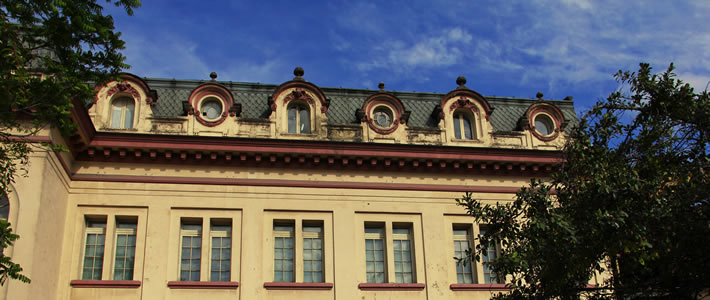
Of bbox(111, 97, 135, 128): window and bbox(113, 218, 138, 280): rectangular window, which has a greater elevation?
bbox(111, 97, 135, 128): window

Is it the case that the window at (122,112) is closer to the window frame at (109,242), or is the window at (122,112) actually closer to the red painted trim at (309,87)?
the window frame at (109,242)

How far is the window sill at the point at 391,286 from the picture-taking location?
22.2m

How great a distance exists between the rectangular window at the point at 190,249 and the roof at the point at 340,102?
3836 mm

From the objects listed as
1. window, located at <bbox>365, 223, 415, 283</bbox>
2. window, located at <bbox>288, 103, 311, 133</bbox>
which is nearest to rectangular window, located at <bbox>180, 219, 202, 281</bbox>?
window, located at <bbox>288, 103, 311, 133</bbox>

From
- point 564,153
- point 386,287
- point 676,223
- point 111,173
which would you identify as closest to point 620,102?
point 564,153

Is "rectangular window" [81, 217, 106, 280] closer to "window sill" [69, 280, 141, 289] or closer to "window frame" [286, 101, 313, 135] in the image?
"window sill" [69, 280, 141, 289]

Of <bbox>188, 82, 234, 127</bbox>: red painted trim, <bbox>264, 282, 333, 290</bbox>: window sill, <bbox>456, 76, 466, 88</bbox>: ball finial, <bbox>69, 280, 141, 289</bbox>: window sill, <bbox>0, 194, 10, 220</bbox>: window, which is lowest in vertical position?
<bbox>264, 282, 333, 290</bbox>: window sill

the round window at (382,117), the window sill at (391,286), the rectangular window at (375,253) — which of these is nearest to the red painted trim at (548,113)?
the round window at (382,117)

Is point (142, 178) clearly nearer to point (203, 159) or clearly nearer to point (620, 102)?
point (203, 159)

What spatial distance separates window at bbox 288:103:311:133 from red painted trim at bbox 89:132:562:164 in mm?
1357

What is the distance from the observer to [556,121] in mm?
26312

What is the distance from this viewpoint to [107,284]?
68.7ft

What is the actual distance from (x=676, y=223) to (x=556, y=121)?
1357 centimetres

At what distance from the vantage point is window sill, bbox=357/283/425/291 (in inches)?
876
